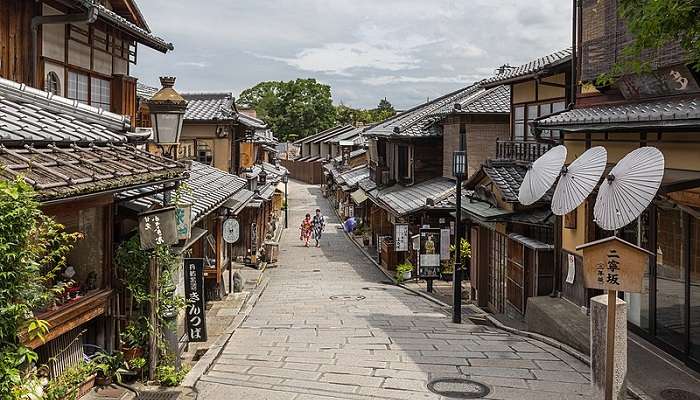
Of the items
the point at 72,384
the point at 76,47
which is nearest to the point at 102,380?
the point at 72,384

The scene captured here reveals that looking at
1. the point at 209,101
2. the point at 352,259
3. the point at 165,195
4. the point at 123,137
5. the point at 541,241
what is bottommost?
the point at 352,259

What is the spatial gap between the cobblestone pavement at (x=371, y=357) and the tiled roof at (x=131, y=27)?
7422 mm

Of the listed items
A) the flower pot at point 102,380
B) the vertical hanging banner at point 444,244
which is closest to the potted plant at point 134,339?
the flower pot at point 102,380

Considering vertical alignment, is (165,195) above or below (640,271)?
above

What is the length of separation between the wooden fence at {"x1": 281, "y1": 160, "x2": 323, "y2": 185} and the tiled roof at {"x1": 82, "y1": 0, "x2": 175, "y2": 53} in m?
69.9

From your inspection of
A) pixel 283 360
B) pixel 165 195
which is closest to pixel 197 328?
pixel 283 360

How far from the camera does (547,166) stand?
12711 millimetres

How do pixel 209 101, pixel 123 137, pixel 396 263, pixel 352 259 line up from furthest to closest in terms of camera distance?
pixel 352 259
pixel 209 101
pixel 396 263
pixel 123 137

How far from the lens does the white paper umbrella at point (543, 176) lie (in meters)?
12.4

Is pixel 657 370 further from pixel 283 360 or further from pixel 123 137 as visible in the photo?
pixel 123 137

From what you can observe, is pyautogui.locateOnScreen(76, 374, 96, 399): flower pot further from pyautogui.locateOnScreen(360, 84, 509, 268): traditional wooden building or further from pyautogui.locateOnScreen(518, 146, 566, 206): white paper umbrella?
pyautogui.locateOnScreen(360, 84, 509, 268): traditional wooden building

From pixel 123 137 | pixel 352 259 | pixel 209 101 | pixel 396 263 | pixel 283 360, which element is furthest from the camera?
pixel 352 259

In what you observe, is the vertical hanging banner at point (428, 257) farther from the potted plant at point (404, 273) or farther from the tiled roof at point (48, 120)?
the tiled roof at point (48, 120)

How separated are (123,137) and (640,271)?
802cm
